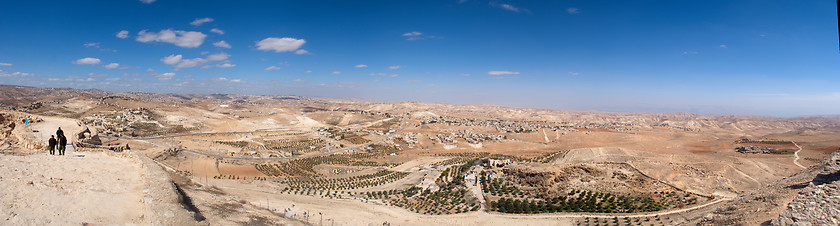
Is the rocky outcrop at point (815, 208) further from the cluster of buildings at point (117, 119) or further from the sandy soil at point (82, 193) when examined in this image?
the cluster of buildings at point (117, 119)

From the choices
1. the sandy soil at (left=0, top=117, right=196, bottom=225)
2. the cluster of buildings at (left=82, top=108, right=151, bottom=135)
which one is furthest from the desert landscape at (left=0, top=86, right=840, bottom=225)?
the cluster of buildings at (left=82, top=108, right=151, bottom=135)

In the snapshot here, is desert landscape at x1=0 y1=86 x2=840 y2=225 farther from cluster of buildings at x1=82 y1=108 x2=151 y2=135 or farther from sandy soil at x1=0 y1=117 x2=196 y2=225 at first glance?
cluster of buildings at x1=82 y1=108 x2=151 y2=135

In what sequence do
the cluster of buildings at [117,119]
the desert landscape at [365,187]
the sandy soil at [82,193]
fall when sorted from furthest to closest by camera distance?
the cluster of buildings at [117,119], the desert landscape at [365,187], the sandy soil at [82,193]

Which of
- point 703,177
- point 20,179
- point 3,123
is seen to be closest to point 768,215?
point 703,177

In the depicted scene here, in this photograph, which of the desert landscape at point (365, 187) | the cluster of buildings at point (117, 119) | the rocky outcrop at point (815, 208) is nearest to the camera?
the rocky outcrop at point (815, 208)

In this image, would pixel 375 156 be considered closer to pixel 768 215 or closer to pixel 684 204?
pixel 684 204

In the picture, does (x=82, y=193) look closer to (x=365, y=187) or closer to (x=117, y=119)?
(x=365, y=187)

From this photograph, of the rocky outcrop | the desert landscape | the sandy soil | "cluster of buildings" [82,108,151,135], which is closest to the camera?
the sandy soil

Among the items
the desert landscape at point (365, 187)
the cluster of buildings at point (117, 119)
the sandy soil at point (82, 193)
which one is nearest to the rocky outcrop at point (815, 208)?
the desert landscape at point (365, 187)

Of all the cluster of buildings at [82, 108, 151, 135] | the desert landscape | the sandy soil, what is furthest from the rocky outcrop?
Result: the cluster of buildings at [82, 108, 151, 135]

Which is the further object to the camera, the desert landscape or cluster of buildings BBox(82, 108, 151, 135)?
cluster of buildings BBox(82, 108, 151, 135)

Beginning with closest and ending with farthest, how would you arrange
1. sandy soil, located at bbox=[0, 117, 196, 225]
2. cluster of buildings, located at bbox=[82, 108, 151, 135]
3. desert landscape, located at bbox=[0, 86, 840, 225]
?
sandy soil, located at bbox=[0, 117, 196, 225], desert landscape, located at bbox=[0, 86, 840, 225], cluster of buildings, located at bbox=[82, 108, 151, 135]
